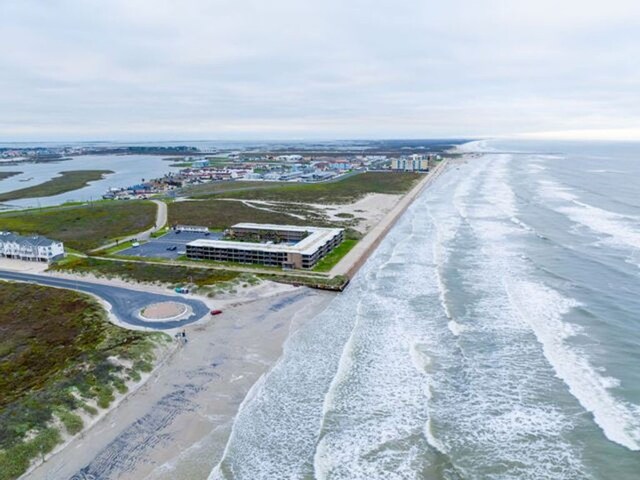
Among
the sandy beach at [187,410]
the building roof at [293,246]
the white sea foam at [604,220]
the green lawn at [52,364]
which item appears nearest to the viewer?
the sandy beach at [187,410]

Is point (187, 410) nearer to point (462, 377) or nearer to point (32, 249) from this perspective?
point (462, 377)

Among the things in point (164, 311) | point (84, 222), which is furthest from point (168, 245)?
point (164, 311)

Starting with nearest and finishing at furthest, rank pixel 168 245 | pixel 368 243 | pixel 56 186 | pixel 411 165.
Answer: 1. pixel 368 243
2. pixel 168 245
3. pixel 56 186
4. pixel 411 165

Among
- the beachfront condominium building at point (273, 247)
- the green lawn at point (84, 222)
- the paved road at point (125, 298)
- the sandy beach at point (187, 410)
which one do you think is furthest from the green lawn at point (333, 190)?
the sandy beach at point (187, 410)

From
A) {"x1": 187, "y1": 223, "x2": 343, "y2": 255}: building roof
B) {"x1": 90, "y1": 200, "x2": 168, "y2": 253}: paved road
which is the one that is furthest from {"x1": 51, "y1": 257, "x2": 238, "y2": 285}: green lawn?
{"x1": 90, "y1": 200, "x2": 168, "y2": 253}: paved road

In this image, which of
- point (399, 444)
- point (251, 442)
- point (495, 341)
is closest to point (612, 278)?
point (495, 341)

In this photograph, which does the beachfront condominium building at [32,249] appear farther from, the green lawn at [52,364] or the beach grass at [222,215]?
the beach grass at [222,215]
